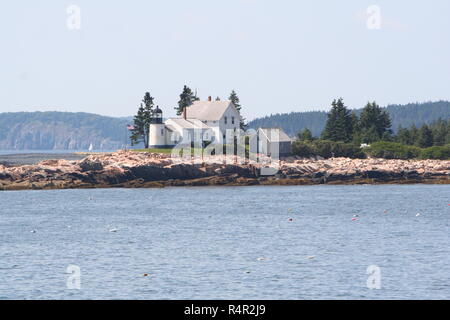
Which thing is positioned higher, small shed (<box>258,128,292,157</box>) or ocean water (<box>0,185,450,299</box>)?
small shed (<box>258,128,292,157</box>)

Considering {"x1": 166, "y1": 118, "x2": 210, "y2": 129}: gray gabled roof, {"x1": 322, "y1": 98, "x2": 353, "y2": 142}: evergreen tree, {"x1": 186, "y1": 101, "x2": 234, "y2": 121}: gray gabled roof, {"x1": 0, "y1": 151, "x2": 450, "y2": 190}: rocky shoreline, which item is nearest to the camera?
{"x1": 0, "y1": 151, "x2": 450, "y2": 190}: rocky shoreline

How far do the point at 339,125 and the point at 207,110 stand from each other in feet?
86.3

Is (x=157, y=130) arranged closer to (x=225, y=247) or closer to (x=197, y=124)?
(x=197, y=124)

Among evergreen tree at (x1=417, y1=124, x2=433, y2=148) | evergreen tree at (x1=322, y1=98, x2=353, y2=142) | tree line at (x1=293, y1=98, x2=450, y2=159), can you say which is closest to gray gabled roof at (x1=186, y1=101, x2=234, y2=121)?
tree line at (x1=293, y1=98, x2=450, y2=159)

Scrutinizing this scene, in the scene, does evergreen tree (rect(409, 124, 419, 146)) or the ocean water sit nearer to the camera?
the ocean water

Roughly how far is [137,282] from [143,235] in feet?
59.4

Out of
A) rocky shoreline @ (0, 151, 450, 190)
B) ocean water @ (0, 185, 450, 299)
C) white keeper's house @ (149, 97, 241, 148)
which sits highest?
white keeper's house @ (149, 97, 241, 148)

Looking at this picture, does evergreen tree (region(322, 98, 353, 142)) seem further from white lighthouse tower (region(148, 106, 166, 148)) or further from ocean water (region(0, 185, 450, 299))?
ocean water (region(0, 185, 450, 299))

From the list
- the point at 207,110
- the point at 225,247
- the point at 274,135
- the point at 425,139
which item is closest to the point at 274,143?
the point at 274,135

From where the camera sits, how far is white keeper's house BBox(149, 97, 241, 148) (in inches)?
4540

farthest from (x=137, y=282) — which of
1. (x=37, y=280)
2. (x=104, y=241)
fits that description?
(x=104, y=241)

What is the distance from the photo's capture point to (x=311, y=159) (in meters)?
116

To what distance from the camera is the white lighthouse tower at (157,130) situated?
114688mm

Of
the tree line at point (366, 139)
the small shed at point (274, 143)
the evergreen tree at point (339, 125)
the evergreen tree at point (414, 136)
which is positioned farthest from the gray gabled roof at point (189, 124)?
the evergreen tree at point (414, 136)
